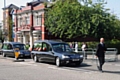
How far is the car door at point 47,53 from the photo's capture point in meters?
16.9

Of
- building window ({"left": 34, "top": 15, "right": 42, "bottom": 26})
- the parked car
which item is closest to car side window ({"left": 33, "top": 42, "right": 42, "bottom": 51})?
the parked car

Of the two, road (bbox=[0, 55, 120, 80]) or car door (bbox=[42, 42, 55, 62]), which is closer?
road (bbox=[0, 55, 120, 80])

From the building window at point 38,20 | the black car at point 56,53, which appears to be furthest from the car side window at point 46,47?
the building window at point 38,20

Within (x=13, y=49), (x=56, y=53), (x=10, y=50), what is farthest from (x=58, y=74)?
(x=10, y=50)

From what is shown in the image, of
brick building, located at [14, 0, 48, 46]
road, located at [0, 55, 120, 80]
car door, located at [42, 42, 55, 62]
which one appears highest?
brick building, located at [14, 0, 48, 46]

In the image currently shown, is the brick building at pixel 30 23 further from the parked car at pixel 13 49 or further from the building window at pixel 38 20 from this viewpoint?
the parked car at pixel 13 49

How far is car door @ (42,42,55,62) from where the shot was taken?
1690 centimetres

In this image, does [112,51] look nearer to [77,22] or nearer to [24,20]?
[77,22]

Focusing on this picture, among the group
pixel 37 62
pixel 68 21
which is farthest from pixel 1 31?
pixel 37 62

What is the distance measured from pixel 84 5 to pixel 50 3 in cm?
720

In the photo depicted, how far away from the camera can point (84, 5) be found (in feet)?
115

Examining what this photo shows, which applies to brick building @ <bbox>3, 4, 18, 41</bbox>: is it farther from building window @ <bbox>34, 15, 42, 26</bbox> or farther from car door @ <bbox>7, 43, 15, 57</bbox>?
car door @ <bbox>7, 43, 15, 57</bbox>

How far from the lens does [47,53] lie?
1731 cm

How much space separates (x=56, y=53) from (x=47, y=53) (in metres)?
1.06
